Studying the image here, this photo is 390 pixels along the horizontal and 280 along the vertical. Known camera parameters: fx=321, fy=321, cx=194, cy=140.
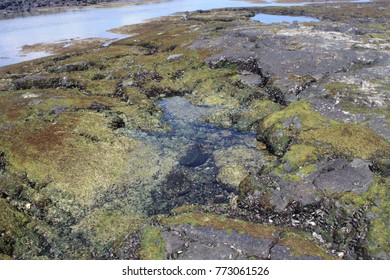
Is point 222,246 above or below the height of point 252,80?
below

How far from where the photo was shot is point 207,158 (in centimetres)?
2714

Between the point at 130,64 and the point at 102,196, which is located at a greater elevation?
the point at 130,64

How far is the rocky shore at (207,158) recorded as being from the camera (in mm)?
17812

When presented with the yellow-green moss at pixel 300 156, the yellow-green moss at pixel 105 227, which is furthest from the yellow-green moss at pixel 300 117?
the yellow-green moss at pixel 105 227

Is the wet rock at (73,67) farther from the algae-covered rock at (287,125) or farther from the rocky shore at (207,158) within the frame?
the algae-covered rock at (287,125)

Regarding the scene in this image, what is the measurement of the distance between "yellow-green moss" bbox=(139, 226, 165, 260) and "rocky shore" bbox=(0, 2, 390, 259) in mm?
73

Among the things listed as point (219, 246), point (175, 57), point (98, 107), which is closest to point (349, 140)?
point (219, 246)

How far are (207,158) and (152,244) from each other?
1131 centimetres

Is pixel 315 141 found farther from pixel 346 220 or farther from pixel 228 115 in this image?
pixel 228 115

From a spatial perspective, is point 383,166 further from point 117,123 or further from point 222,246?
point 117,123

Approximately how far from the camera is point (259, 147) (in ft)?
92.7

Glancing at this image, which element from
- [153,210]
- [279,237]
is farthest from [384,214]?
[153,210]

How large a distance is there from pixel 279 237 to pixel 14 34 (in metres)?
130

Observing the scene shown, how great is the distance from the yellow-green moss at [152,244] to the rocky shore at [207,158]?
0.24 ft
